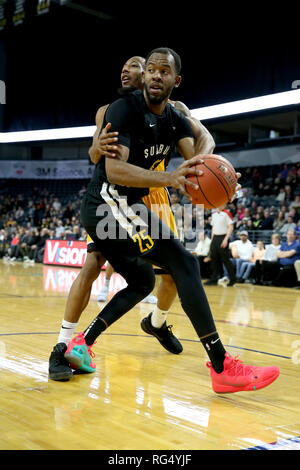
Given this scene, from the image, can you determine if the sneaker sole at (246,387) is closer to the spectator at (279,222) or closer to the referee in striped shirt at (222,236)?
the referee in striped shirt at (222,236)

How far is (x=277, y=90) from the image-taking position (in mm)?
12320

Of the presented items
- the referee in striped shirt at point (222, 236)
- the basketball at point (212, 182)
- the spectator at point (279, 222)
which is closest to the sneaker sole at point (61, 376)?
the basketball at point (212, 182)

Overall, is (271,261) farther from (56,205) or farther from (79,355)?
(56,205)

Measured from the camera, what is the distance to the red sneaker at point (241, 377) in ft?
7.93

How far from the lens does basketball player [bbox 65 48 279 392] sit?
243 centimetres

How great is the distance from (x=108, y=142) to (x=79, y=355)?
1218mm

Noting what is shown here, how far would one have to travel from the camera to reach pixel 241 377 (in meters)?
2.42

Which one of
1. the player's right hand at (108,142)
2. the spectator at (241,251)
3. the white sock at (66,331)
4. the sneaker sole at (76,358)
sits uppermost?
the player's right hand at (108,142)

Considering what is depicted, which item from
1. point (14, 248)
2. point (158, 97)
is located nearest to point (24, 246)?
point (14, 248)

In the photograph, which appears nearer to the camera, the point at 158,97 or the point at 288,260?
the point at 158,97

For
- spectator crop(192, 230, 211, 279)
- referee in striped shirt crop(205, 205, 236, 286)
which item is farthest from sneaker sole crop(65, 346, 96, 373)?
spectator crop(192, 230, 211, 279)

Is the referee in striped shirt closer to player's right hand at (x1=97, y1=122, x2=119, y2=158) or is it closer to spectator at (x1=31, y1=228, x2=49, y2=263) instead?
player's right hand at (x1=97, y1=122, x2=119, y2=158)

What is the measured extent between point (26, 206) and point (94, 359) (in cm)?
2357
